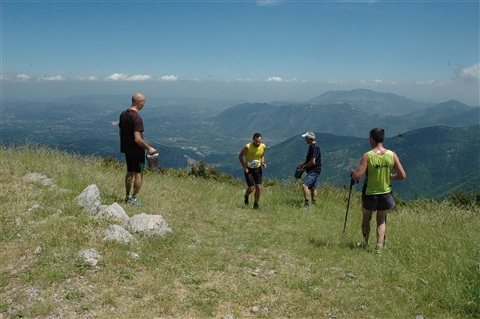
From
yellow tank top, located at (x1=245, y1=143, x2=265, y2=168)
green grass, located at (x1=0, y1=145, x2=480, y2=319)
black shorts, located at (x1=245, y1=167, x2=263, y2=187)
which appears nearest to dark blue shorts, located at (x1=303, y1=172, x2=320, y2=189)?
black shorts, located at (x1=245, y1=167, x2=263, y2=187)

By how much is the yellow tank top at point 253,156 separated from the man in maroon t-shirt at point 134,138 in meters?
2.77

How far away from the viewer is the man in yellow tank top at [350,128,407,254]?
211 inches

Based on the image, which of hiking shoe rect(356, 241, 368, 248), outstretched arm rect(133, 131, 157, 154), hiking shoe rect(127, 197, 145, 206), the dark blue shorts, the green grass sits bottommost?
hiking shoe rect(356, 241, 368, 248)

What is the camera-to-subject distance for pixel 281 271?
15.7ft

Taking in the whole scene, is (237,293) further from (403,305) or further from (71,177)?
(71,177)

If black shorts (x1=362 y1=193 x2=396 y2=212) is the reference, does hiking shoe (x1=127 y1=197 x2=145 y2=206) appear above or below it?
below

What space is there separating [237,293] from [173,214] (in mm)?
3627

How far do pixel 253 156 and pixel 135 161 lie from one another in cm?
322

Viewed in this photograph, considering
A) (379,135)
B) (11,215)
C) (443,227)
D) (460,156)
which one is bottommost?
(460,156)

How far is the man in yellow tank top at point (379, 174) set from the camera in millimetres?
5364

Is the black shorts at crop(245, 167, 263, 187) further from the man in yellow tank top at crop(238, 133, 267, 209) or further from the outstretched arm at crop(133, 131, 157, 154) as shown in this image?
the outstretched arm at crop(133, 131, 157, 154)

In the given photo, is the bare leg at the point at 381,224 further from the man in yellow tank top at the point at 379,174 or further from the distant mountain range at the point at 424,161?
the distant mountain range at the point at 424,161

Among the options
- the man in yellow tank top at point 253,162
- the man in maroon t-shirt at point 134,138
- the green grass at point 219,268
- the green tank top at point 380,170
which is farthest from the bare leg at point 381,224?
the man in maroon t-shirt at point 134,138

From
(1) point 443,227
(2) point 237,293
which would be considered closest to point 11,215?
(2) point 237,293
